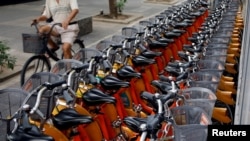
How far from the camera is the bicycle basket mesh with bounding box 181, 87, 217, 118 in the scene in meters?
3.23

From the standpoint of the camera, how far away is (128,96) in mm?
4668

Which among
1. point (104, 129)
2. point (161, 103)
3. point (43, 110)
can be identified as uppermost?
point (161, 103)

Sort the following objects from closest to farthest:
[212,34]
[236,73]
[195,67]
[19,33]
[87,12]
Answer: [195,67] < [236,73] < [212,34] < [19,33] < [87,12]

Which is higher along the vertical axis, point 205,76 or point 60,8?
point 60,8

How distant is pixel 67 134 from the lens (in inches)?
126

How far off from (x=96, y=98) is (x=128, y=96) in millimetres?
1290

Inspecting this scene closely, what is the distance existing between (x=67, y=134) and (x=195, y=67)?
1.99 metres

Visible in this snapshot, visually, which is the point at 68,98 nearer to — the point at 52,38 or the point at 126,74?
the point at 126,74

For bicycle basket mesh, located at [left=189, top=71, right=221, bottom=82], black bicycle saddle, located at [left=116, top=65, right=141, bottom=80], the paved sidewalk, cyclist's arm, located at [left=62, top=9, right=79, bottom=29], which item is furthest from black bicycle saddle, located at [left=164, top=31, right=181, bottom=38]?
the paved sidewalk

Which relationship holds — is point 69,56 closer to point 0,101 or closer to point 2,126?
point 0,101

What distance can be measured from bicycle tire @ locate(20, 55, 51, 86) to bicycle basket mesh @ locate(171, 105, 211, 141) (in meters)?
3.39

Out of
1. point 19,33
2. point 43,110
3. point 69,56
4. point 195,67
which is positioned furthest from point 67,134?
point 19,33

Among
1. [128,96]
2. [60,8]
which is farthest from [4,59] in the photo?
[128,96]

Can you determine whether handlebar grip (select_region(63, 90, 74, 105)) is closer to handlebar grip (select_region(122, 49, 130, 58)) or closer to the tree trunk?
handlebar grip (select_region(122, 49, 130, 58))
